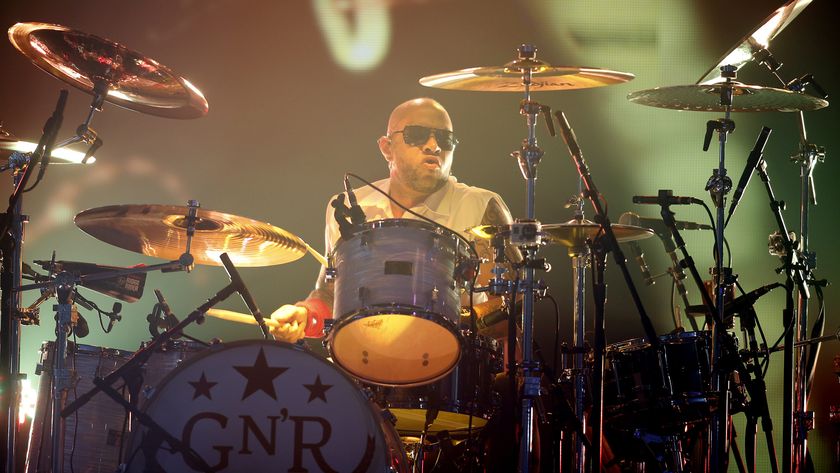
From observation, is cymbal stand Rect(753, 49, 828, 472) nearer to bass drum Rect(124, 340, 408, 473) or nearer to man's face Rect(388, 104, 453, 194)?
man's face Rect(388, 104, 453, 194)

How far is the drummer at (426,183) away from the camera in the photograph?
5.25m

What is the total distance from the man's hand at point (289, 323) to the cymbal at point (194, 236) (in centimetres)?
26

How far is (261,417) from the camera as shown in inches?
134

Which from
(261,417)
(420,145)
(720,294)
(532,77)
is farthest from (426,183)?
(261,417)

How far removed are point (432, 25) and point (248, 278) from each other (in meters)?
1.92

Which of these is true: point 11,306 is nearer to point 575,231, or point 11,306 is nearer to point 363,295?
point 363,295

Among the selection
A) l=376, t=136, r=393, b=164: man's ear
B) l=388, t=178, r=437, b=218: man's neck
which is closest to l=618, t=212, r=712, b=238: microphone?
l=388, t=178, r=437, b=218: man's neck

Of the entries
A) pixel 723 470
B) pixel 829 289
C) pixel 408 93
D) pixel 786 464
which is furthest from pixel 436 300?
pixel 829 289

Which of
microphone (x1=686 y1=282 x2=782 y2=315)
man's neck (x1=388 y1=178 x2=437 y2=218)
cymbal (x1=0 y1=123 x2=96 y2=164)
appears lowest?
microphone (x1=686 y1=282 x2=782 y2=315)

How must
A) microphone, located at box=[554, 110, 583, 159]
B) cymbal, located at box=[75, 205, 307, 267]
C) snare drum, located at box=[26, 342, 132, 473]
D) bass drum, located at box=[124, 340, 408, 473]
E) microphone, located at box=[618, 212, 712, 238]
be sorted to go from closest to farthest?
bass drum, located at box=[124, 340, 408, 473], microphone, located at box=[554, 110, 583, 159], cymbal, located at box=[75, 205, 307, 267], snare drum, located at box=[26, 342, 132, 473], microphone, located at box=[618, 212, 712, 238]

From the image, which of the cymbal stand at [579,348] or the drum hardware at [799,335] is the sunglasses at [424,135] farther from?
the drum hardware at [799,335]

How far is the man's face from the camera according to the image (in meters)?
5.21

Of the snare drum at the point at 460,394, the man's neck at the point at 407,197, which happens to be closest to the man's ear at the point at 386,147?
the man's neck at the point at 407,197

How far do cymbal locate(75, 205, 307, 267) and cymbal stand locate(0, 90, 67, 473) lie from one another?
0.49 m
